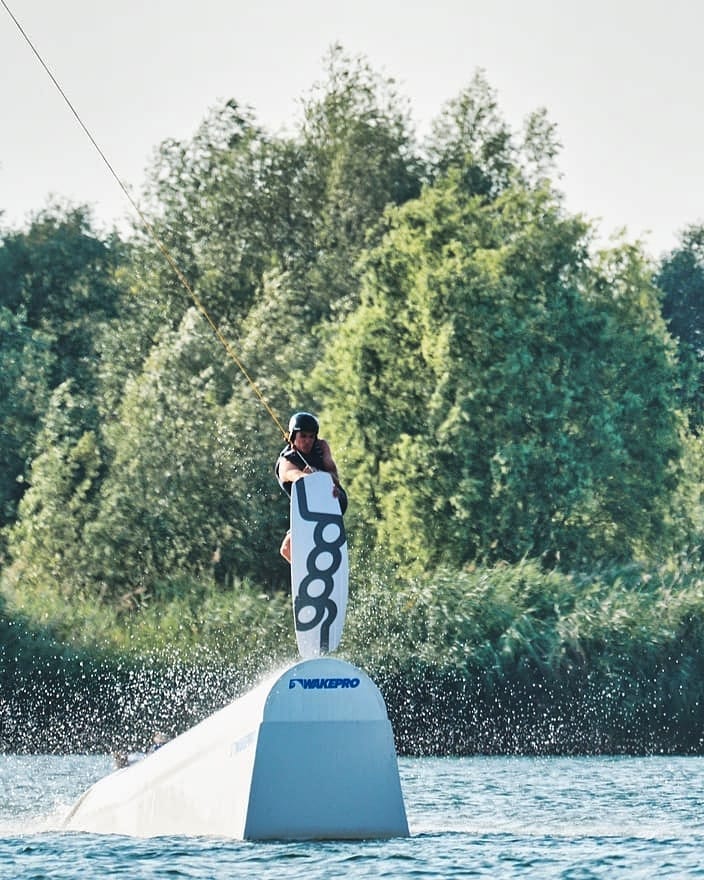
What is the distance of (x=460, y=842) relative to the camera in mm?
14164

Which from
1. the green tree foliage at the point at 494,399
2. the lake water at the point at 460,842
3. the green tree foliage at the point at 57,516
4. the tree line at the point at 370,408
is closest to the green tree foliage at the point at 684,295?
the tree line at the point at 370,408

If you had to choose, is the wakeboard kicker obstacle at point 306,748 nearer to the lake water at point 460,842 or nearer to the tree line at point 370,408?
the lake water at point 460,842

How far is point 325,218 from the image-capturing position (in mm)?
45062

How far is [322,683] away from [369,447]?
23343 mm

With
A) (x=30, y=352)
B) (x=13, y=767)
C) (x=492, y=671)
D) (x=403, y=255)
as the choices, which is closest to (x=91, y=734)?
(x=13, y=767)

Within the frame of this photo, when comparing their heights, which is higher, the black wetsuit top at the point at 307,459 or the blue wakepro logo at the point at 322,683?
the black wetsuit top at the point at 307,459

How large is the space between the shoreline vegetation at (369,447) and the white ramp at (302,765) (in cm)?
1485

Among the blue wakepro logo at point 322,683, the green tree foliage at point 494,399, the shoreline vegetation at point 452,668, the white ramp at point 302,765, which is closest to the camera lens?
the white ramp at point 302,765

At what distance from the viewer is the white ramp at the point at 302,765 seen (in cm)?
1279

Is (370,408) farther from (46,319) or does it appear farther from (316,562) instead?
(316,562)

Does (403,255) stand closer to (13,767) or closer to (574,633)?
(574,633)

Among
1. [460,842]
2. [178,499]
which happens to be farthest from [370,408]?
[460,842]

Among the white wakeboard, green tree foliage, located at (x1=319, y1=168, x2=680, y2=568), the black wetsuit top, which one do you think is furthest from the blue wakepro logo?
green tree foliage, located at (x1=319, y1=168, x2=680, y2=568)

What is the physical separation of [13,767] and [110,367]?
700 inches
